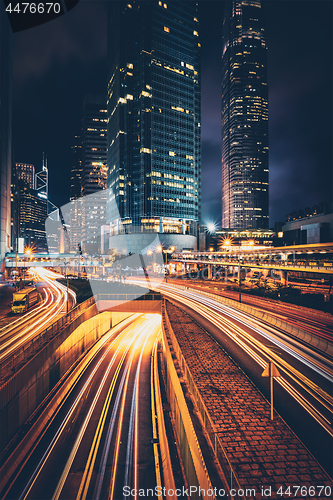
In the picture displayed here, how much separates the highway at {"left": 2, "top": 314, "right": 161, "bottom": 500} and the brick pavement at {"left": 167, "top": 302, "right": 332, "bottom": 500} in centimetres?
505

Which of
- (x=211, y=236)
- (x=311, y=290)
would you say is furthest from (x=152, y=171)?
(x=311, y=290)

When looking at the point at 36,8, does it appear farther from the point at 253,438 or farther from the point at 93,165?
the point at 93,165

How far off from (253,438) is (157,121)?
127287 millimetres

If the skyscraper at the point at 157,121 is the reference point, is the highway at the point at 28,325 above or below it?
below

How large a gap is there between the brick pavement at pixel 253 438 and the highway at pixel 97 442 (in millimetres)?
5045

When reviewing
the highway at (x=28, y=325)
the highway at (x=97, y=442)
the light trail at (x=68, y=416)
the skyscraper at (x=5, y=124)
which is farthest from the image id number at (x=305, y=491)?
the skyscraper at (x=5, y=124)

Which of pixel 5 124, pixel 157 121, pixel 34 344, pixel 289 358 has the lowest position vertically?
pixel 289 358

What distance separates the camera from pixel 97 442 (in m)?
13.4

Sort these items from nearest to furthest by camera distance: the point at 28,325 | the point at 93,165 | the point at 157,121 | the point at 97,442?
the point at 97,442
the point at 28,325
the point at 157,121
the point at 93,165

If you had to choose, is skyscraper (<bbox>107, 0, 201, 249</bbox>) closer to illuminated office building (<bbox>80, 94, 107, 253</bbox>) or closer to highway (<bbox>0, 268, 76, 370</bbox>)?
illuminated office building (<bbox>80, 94, 107, 253</bbox>)

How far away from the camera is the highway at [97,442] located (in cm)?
1082

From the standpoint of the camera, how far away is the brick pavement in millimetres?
7348

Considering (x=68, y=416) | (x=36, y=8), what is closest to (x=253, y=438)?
(x=68, y=416)

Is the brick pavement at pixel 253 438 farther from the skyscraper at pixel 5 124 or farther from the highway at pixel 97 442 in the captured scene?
the skyscraper at pixel 5 124
